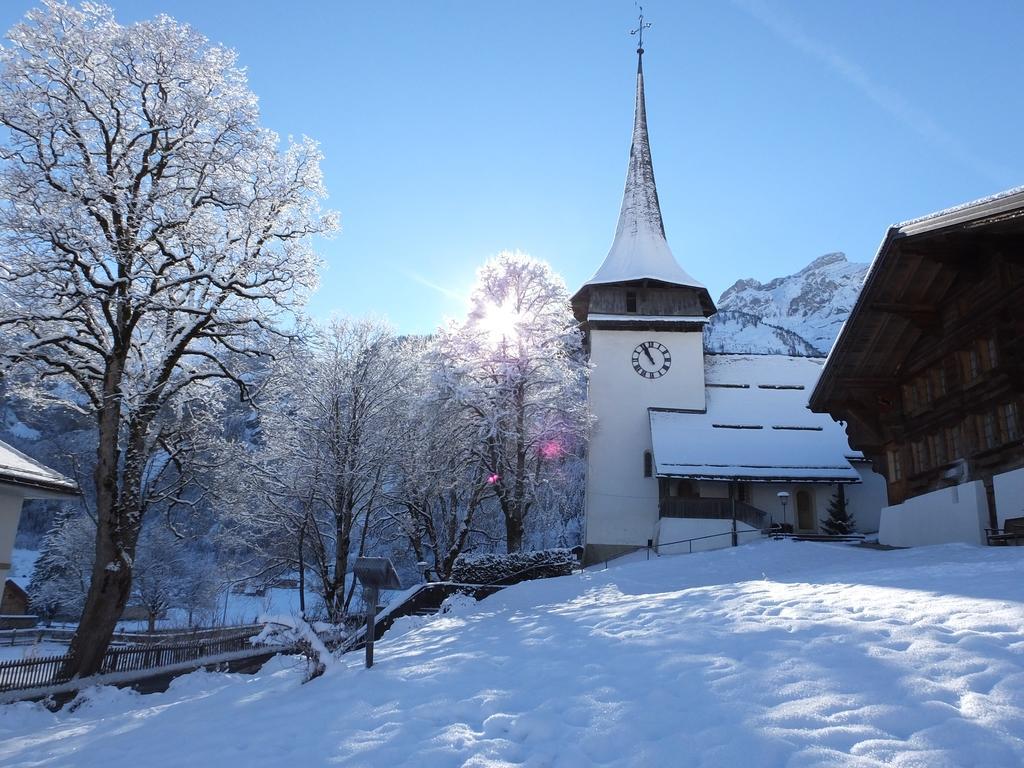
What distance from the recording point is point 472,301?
31.2 m

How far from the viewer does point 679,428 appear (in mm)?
36188

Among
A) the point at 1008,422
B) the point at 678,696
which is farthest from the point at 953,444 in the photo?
the point at 678,696

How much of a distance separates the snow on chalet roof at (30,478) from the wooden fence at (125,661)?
3.19m

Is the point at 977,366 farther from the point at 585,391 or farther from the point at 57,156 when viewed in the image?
the point at 585,391

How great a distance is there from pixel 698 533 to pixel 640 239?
17.9 m

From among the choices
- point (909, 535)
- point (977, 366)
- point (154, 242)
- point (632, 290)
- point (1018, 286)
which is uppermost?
point (632, 290)

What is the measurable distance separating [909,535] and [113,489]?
17689 mm

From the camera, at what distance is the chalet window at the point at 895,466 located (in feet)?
62.5

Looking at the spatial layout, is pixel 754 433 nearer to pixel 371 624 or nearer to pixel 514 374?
pixel 514 374

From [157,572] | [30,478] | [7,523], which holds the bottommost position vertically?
[157,572]

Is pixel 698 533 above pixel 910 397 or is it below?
below

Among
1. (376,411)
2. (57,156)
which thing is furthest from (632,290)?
(57,156)

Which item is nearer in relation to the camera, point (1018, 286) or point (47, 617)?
point (1018, 286)

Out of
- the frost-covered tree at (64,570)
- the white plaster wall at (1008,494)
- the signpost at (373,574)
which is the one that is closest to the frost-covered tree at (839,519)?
the white plaster wall at (1008,494)
